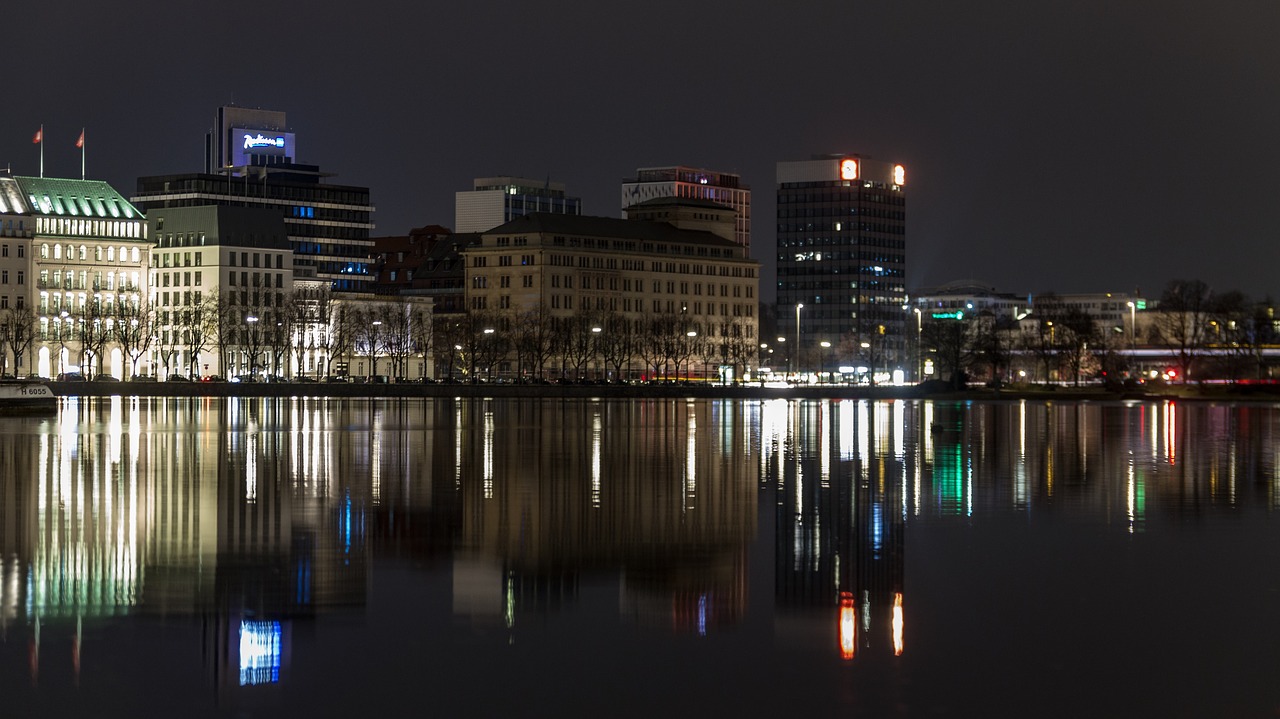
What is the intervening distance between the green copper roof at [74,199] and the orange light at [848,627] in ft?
594

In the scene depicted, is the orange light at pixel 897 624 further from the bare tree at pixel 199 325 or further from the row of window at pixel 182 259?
the row of window at pixel 182 259

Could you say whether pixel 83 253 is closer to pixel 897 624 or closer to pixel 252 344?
pixel 252 344

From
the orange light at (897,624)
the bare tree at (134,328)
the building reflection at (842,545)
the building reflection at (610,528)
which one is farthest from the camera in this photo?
the bare tree at (134,328)

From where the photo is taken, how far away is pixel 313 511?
31.1 meters

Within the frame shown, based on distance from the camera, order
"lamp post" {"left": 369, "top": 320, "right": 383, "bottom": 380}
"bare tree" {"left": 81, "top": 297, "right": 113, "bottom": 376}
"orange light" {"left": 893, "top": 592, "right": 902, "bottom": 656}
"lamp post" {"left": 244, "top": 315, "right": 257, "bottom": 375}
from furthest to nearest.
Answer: "lamp post" {"left": 369, "top": 320, "right": 383, "bottom": 380}, "lamp post" {"left": 244, "top": 315, "right": 257, "bottom": 375}, "bare tree" {"left": 81, "top": 297, "right": 113, "bottom": 376}, "orange light" {"left": 893, "top": 592, "right": 902, "bottom": 656}

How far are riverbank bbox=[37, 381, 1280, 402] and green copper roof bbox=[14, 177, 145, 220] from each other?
50135mm

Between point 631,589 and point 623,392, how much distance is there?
422 feet

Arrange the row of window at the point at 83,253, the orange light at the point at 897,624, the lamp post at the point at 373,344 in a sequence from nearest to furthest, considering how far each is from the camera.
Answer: the orange light at the point at 897,624, the lamp post at the point at 373,344, the row of window at the point at 83,253

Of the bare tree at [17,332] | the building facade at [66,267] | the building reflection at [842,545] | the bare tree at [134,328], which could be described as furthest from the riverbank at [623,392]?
the building reflection at [842,545]

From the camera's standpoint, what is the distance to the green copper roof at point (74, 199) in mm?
190875

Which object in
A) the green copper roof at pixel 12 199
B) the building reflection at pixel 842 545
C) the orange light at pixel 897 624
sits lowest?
the orange light at pixel 897 624

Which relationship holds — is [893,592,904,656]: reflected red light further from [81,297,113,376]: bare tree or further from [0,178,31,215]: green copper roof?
[0,178,31,215]: green copper roof

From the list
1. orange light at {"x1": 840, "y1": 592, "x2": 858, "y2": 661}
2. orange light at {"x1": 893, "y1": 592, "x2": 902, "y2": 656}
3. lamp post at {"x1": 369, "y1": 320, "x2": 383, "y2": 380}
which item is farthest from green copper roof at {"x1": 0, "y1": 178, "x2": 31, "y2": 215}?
orange light at {"x1": 893, "y1": 592, "x2": 902, "y2": 656}

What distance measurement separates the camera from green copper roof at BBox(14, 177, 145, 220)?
626 ft
